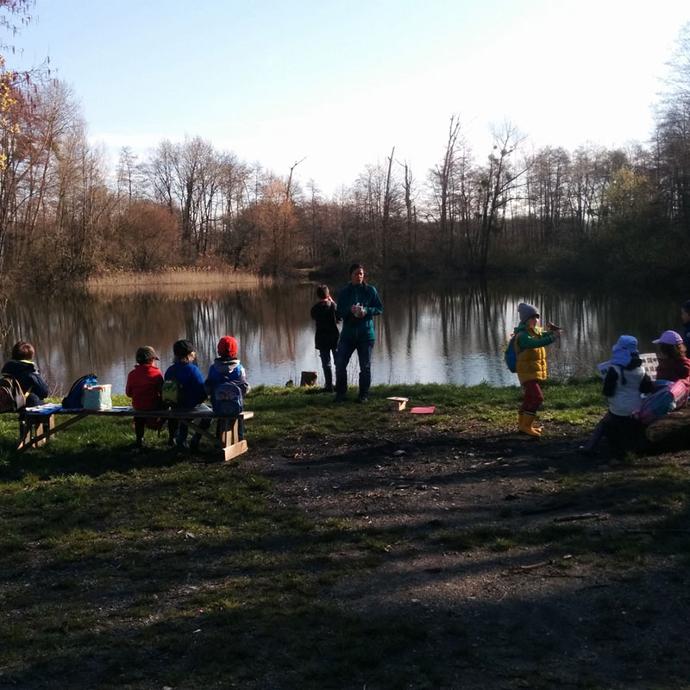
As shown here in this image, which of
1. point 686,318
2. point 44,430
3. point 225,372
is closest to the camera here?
point 225,372

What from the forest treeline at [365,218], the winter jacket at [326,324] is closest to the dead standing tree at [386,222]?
the forest treeline at [365,218]

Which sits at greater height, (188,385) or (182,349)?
(182,349)

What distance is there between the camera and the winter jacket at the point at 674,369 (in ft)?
27.1

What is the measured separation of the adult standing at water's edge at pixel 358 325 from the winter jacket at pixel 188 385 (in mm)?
2871

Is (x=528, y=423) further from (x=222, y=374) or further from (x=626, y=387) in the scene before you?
(x=222, y=374)

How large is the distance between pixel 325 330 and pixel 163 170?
7052 cm

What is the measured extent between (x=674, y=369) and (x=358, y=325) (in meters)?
4.06

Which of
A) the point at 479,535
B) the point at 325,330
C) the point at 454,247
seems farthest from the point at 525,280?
the point at 479,535

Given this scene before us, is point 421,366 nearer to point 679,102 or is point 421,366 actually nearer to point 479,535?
point 479,535

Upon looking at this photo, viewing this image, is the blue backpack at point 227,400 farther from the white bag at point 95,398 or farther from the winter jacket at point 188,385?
the white bag at point 95,398

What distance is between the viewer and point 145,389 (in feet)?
26.2

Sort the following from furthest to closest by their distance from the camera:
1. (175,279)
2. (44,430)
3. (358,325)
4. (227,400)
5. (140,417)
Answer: (175,279), (358,325), (44,430), (140,417), (227,400)

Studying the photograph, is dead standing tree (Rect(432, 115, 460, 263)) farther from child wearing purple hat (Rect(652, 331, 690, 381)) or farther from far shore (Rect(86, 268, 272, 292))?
child wearing purple hat (Rect(652, 331, 690, 381))

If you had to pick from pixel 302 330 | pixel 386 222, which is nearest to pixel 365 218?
pixel 386 222
